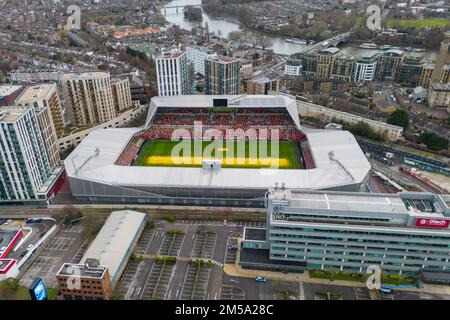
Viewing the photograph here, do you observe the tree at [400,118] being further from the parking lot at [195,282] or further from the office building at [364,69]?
the parking lot at [195,282]

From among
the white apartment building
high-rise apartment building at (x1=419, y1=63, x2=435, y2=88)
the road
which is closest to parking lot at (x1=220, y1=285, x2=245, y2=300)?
the road

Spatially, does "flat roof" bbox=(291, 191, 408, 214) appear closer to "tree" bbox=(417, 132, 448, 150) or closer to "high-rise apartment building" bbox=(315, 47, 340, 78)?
"tree" bbox=(417, 132, 448, 150)

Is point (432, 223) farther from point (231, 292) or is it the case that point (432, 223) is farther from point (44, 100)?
point (44, 100)

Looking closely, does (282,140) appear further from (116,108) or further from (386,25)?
(386,25)
